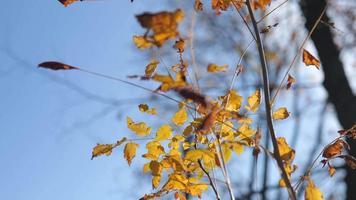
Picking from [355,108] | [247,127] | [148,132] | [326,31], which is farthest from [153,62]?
[326,31]

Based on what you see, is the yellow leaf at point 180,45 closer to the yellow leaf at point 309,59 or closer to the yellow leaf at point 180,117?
the yellow leaf at point 180,117

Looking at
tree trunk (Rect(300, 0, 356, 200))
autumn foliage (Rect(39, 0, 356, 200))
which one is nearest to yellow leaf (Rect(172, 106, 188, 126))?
autumn foliage (Rect(39, 0, 356, 200))

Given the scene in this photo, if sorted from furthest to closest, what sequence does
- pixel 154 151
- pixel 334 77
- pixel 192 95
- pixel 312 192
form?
pixel 334 77 < pixel 154 151 < pixel 312 192 < pixel 192 95

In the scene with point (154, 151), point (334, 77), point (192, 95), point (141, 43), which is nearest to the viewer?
point (192, 95)

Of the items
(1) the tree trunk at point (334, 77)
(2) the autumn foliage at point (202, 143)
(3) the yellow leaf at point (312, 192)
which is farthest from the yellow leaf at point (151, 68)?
(1) the tree trunk at point (334, 77)

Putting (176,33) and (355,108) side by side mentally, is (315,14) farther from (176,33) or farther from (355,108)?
(176,33)

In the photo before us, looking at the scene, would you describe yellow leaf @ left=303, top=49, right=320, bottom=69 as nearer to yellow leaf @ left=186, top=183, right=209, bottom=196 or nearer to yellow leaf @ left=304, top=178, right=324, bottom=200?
yellow leaf @ left=304, top=178, right=324, bottom=200

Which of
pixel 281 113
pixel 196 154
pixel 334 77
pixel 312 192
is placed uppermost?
pixel 334 77

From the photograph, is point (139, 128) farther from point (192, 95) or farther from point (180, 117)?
point (192, 95)

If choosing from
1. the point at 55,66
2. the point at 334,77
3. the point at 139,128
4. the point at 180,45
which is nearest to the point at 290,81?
the point at 180,45
